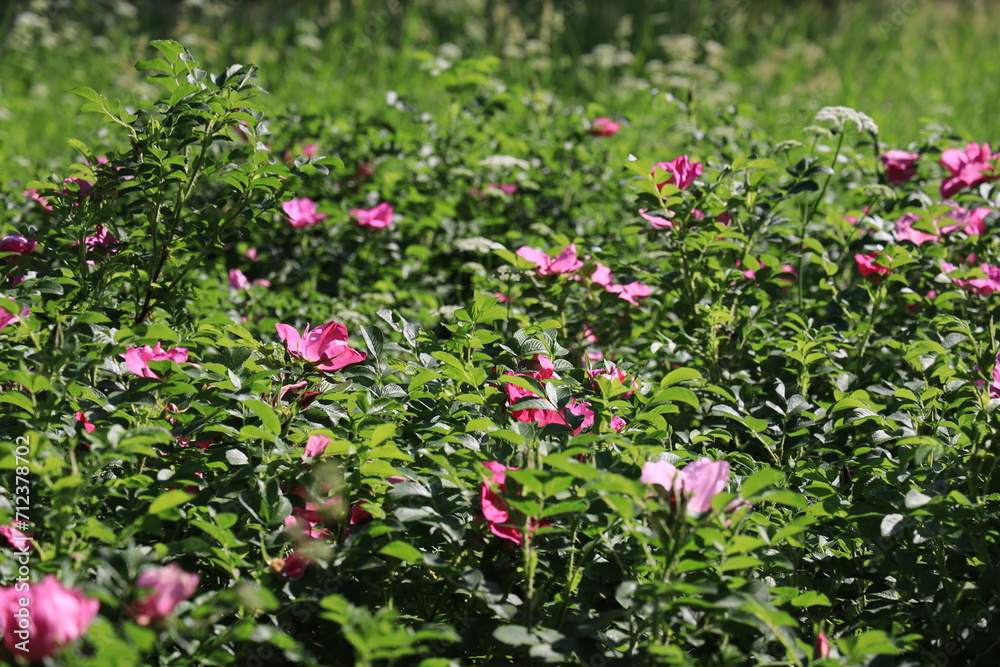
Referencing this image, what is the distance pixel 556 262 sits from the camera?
1.73 meters

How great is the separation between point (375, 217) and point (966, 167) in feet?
5.16

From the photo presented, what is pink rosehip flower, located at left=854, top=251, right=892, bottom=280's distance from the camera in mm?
1783

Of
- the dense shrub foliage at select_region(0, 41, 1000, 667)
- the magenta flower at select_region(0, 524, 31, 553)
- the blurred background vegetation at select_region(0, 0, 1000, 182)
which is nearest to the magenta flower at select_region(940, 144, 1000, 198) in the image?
the dense shrub foliage at select_region(0, 41, 1000, 667)

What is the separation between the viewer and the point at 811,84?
5.59m

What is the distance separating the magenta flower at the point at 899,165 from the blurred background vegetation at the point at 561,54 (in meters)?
1.25

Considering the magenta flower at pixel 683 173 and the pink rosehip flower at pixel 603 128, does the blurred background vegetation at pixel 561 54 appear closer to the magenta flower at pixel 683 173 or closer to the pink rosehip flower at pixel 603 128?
the pink rosehip flower at pixel 603 128

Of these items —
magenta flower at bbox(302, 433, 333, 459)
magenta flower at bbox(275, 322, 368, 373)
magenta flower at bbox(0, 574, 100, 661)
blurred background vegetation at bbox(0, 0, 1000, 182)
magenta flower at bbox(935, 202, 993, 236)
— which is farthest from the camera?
blurred background vegetation at bbox(0, 0, 1000, 182)

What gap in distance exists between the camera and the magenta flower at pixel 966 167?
7.14 feet

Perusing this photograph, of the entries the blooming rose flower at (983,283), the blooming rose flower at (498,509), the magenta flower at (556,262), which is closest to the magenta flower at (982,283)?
the blooming rose flower at (983,283)

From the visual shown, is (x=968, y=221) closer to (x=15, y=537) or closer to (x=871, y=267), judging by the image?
(x=871, y=267)

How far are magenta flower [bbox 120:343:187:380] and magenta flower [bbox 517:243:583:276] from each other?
0.69 meters

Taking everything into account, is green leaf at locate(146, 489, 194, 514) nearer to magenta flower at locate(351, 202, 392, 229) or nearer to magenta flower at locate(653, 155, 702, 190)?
magenta flower at locate(653, 155, 702, 190)

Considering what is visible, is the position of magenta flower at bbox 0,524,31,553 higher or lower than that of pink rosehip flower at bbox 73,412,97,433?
lower

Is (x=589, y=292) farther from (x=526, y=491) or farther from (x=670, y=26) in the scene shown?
(x=670, y=26)
